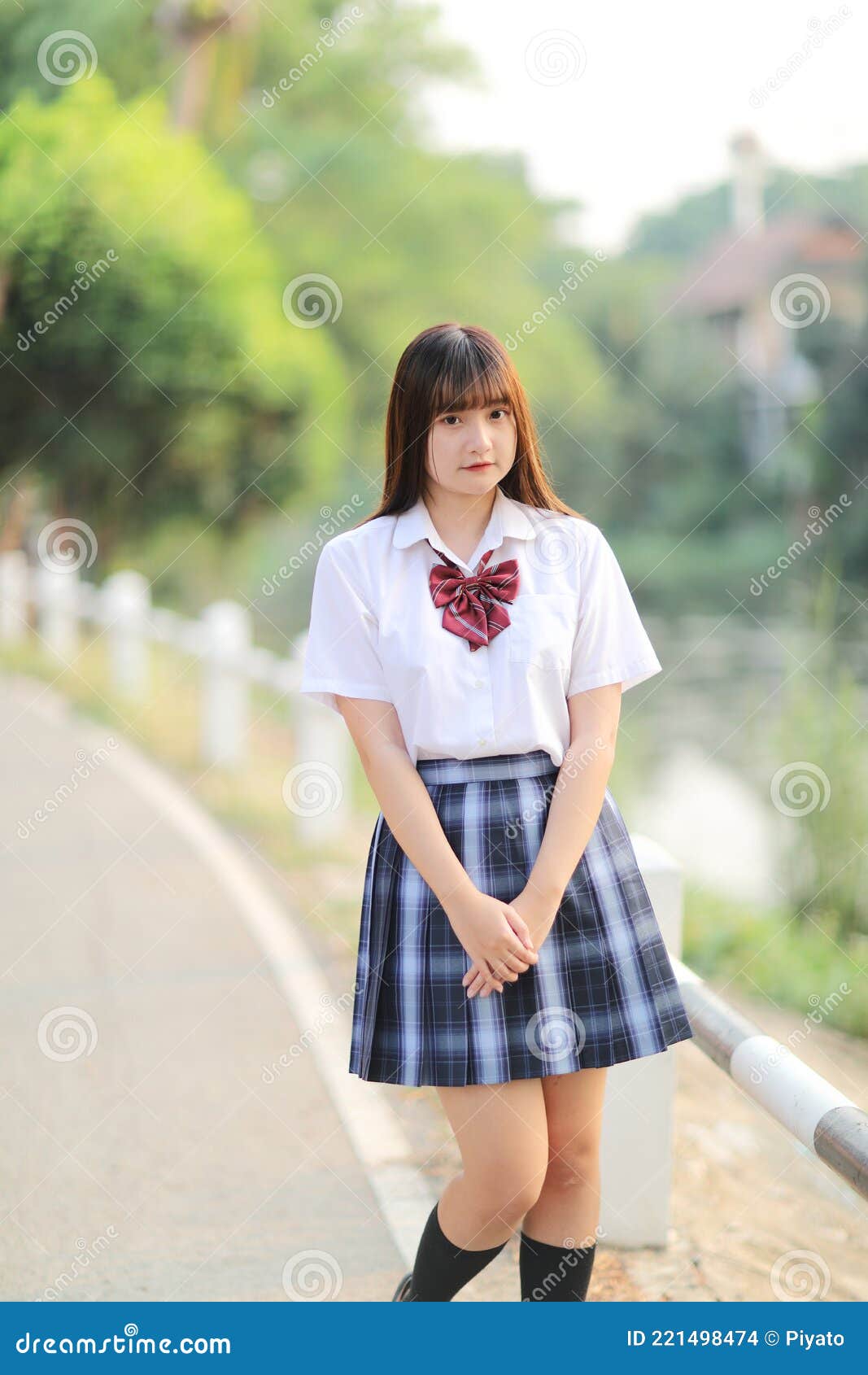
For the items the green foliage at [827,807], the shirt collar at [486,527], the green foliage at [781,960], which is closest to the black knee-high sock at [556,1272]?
the shirt collar at [486,527]

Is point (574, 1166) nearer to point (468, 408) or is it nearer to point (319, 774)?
point (468, 408)

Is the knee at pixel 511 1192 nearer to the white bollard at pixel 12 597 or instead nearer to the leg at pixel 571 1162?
the leg at pixel 571 1162

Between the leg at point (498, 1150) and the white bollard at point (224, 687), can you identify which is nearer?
the leg at point (498, 1150)

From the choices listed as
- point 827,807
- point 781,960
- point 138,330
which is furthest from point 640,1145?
point 138,330

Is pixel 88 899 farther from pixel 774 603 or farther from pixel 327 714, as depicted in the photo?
pixel 774 603

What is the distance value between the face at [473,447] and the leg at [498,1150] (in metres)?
0.90

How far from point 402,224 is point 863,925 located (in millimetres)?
14793

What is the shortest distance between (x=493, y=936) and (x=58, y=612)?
9040mm

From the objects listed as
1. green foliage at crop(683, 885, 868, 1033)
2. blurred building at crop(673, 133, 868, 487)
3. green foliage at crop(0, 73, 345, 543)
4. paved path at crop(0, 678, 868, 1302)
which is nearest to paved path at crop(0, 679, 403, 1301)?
paved path at crop(0, 678, 868, 1302)

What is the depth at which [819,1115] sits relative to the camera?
186 cm

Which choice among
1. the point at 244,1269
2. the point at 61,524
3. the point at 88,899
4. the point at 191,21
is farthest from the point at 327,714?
the point at 191,21

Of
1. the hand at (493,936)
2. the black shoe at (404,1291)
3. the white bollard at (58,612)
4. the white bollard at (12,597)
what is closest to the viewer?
the hand at (493,936)

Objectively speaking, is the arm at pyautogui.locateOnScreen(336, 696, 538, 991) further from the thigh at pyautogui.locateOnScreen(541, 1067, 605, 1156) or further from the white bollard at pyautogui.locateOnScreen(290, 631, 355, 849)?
the white bollard at pyautogui.locateOnScreen(290, 631, 355, 849)

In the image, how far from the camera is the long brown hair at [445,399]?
187 cm
